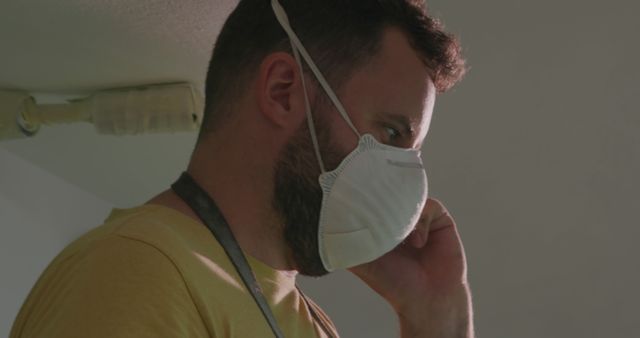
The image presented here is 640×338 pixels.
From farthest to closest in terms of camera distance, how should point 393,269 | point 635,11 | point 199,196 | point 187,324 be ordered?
point 635,11
point 393,269
point 199,196
point 187,324

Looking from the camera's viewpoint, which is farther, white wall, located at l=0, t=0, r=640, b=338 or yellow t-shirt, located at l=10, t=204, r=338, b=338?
white wall, located at l=0, t=0, r=640, b=338

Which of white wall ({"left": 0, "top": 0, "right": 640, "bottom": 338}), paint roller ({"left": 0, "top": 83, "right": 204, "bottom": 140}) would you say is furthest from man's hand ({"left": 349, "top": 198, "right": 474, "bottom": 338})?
paint roller ({"left": 0, "top": 83, "right": 204, "bottom": 140})

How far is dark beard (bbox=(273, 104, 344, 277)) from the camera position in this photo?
0.88m

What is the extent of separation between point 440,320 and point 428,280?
0.24 ft

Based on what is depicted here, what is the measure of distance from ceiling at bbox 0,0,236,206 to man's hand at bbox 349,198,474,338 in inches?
21.6

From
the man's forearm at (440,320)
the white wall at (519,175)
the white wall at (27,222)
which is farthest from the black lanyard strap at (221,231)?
the white wall at (27,222)

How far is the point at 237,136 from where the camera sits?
2.96 ft

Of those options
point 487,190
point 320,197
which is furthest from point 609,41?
point 320,197

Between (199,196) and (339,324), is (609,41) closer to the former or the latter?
(199,196)

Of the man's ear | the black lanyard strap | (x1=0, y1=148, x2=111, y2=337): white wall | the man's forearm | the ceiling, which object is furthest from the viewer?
(x1=0, y1=148, x2=111, y2=337): white wall

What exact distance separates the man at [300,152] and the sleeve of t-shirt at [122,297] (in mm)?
50

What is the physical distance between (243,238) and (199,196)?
67mm

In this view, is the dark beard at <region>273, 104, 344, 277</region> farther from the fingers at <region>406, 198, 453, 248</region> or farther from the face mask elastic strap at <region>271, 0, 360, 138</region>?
the fingers at <region>406, 198, 453, 248</region>

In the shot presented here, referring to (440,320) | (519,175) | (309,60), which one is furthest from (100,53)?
A: (519,175)
